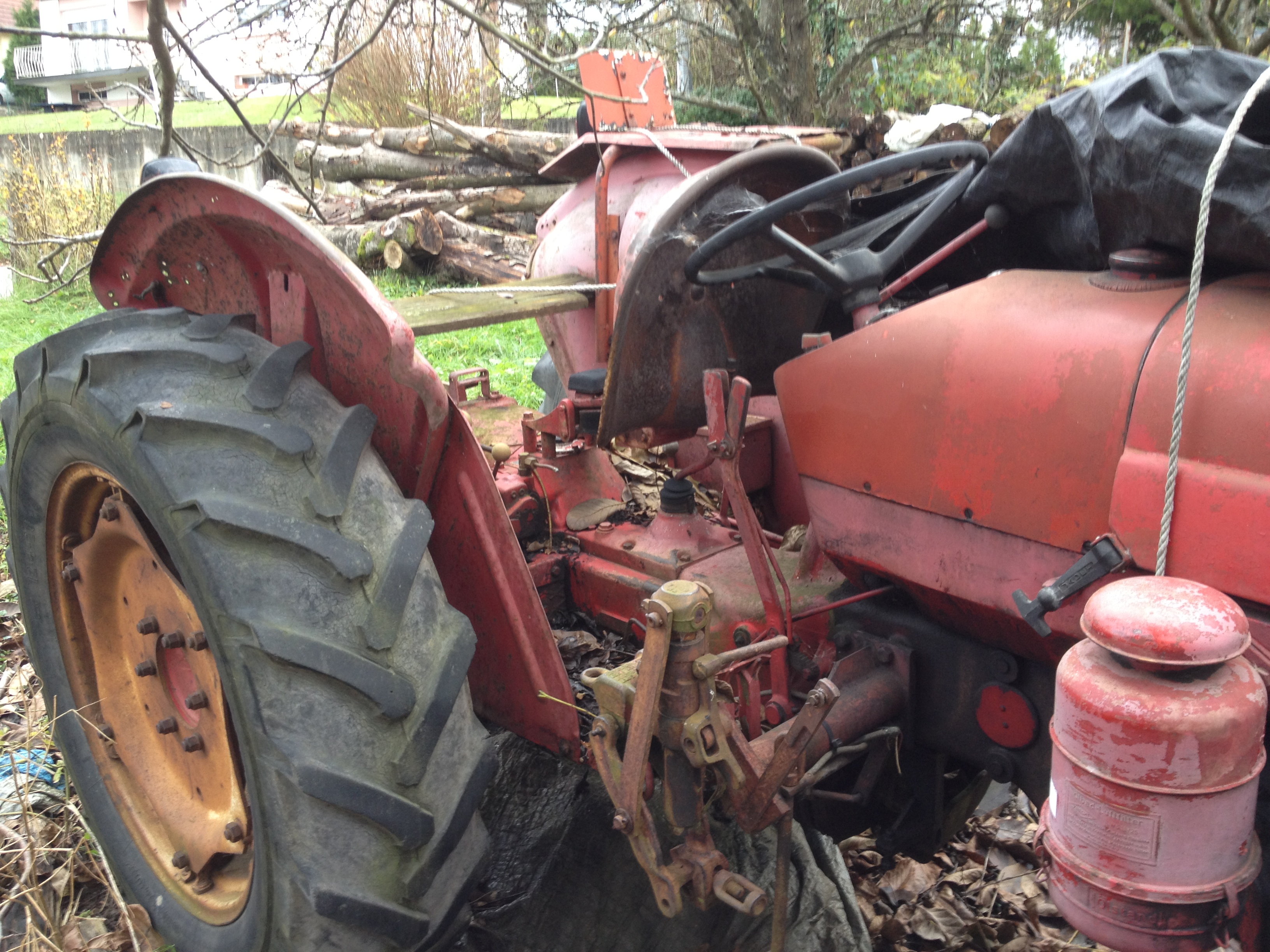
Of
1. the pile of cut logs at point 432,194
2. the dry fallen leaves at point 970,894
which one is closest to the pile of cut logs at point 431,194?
the pile of cut logs at point 432,194

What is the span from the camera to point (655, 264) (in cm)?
183

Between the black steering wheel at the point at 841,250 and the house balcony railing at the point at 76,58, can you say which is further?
the house balcony railing at the point at 76,58

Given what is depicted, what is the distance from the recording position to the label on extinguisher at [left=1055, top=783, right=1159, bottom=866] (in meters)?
1.17

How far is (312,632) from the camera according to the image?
147cm

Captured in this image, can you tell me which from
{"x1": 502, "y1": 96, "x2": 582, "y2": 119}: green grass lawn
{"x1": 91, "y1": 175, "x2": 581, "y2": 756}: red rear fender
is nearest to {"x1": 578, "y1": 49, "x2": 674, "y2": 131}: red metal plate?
{"x1": 91, "y1": 175, "x2": 581, "y2": 756}: red rear fender

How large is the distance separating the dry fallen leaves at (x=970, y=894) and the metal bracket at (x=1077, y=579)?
4.21 ft

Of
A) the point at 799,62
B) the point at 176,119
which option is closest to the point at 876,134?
the point at 799,62

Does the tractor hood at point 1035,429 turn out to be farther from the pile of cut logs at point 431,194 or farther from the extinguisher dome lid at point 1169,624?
the pile of cut logs at point 431,194

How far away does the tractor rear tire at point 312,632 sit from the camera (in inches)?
57.8

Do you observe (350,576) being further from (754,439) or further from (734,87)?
(734,87)

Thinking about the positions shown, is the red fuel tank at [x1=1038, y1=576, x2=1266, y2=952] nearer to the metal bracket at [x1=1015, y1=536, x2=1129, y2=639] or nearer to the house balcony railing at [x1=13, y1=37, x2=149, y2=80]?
the metal bracket at [x1=1015, y1=536, x2=1129, y2=639]

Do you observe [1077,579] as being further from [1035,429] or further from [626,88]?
[626,88]

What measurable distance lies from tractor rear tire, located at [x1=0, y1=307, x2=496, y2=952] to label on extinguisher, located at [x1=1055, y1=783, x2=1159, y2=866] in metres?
0.86

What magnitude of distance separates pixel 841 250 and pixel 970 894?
1674mm
